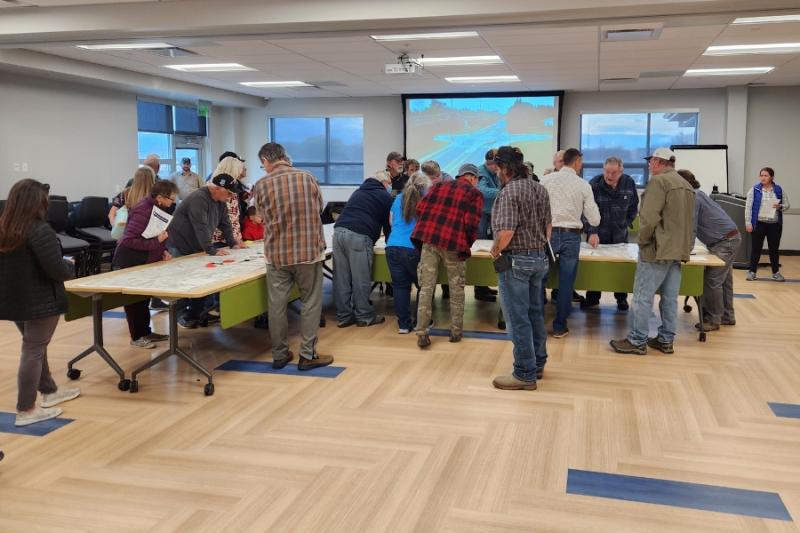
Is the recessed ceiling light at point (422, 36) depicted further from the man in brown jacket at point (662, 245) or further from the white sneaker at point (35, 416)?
the white sneaker at point (35, 416)

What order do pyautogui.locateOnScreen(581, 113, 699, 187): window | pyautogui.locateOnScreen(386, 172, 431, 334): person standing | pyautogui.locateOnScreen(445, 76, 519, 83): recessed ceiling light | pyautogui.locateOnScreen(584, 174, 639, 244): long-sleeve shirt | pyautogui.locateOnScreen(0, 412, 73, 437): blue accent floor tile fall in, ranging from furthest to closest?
pyautogui.locateOnScreen(581, 113, 699, 187): window → pyautogui.locateOnScreen(445, 76, 519, 83): recessed ceiling light → pyautogui.locateOnScreen(584, 174, 639, 244): long-sleeve shirt → pyautogui.locateOnScreen(386, 172, 431, 334): person standing → pyautogui.locateOnScreen(0, 412, 73, 437): blue accent floor tile

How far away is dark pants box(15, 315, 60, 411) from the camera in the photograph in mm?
3768

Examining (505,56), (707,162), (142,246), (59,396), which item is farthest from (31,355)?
(707,162)

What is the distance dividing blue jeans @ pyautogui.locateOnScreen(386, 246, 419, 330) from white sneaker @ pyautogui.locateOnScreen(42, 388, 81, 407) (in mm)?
2650

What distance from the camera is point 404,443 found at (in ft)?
11.9

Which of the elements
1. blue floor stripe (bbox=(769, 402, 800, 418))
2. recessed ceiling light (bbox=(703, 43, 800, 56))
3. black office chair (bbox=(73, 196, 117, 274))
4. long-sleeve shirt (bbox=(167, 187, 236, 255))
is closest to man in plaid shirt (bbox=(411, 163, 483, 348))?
long-sleeve shirt (bbox=(167, 187, 236, 255))

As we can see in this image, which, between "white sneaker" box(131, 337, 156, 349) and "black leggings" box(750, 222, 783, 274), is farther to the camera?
"black leggings" box(750, 222, 783, 274)

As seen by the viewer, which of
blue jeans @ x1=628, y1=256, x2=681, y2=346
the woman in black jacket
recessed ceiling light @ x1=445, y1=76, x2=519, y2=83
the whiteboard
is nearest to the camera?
the woman in black jacket

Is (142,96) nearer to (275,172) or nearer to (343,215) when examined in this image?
(343,215)

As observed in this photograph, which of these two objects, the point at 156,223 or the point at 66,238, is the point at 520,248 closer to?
the point at 156,223

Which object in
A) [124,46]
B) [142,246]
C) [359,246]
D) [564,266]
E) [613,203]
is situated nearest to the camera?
[142,246]

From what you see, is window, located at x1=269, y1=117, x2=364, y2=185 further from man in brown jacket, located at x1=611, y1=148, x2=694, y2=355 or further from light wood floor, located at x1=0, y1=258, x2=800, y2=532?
man in brown jacket, located at x1=611, y1=148, x2=694, y2=355

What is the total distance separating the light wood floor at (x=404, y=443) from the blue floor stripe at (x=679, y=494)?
2.5 inches

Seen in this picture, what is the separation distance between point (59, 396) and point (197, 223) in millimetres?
1764
